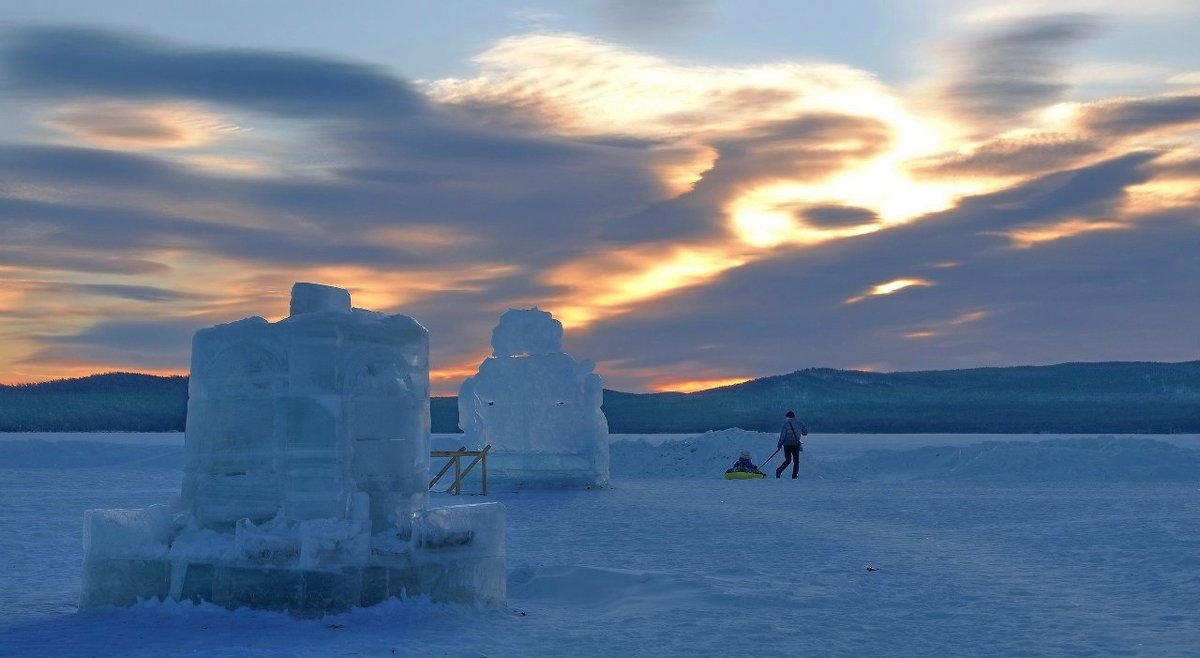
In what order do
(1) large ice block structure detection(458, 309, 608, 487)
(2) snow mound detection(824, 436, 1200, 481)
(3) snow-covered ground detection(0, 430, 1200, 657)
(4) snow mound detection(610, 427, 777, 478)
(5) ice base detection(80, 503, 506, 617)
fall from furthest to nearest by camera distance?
(4) snow mound detection(610, 427, 777, 478) → (2) snow mound detection(824, 436, 1200, 481) → (1) large ice block structure detection(458, 309, 608, 487) → (5) ice base detection(80, 503, 506, 617) → (3) snow-covered ground detection(0, 430, 1200, 657)

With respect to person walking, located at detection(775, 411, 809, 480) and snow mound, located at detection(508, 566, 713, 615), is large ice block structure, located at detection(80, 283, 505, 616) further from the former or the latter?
person walking, located at detection(775, 411, 809, 480)

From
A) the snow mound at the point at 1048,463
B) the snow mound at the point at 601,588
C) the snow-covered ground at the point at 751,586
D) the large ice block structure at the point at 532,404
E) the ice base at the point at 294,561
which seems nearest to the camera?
the snow-covered ground at the point at 751,586

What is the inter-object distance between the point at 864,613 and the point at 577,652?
8.83 ft

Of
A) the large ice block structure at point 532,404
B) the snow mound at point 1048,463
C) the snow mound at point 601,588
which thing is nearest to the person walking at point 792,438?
the snow mound at point 1048,463

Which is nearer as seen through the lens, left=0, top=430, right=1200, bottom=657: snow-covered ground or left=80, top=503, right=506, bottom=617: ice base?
left=0, top=430, right=1200, bottom=657: snow-covered ground

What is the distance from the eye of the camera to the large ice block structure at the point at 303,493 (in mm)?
9453

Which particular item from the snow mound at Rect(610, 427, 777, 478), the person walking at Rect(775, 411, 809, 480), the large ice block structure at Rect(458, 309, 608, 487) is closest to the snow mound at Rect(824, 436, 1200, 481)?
the person walking at Rect(775, 411, 809, 480)

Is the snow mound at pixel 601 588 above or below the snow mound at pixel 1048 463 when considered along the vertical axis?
below

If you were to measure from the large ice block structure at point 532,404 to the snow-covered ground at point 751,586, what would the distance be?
136 inches

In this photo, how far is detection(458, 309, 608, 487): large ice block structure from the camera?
88.8 feet

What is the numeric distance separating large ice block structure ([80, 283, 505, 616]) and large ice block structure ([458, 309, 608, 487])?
16792 mm

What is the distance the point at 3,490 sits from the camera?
25234mm

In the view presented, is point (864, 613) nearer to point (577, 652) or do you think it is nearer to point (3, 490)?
point (577, 652)

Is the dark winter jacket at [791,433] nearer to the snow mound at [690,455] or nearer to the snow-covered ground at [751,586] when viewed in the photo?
the snow mound at [690,455]
